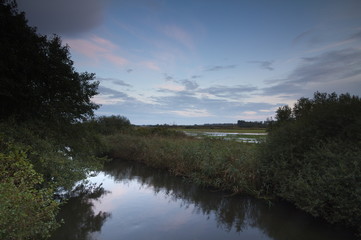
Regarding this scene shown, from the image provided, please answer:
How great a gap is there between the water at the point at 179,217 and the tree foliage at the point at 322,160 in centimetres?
83

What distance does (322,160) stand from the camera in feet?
30.1

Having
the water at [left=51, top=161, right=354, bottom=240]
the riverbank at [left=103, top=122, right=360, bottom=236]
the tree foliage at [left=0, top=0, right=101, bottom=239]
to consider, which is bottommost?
the water at [left=51, top=161, right=354, bottom=240]

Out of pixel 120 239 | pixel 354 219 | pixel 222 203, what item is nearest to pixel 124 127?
pixel 222 203

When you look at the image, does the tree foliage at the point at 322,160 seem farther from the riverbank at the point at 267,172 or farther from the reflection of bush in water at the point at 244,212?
the reflection of bush in water at the point at 244,212

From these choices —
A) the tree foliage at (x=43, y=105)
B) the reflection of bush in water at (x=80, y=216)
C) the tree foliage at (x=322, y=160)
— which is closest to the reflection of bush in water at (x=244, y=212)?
the tree foliage at (x=322, y=160)

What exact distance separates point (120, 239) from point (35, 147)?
5.01m

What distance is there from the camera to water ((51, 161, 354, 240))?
784cm

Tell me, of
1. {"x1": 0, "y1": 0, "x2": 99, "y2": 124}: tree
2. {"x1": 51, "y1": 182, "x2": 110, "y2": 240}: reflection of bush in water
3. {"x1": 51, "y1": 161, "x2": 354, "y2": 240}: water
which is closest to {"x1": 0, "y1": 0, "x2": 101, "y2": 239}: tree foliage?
{"x1": 0, "y1": 0, "x2": 99, "y2": 124}: tree

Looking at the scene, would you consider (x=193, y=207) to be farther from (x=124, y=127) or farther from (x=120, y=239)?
(x=124, y=127)

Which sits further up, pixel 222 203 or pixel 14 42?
pixel 14 42

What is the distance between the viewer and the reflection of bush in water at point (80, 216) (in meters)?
7.71

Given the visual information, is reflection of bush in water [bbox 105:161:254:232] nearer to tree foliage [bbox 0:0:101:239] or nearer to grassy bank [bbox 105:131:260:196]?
grassy bank [bbox 105:131:260:196]

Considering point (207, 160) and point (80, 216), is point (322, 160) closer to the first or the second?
point (207, 160)

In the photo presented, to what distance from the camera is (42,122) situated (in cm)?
1095
